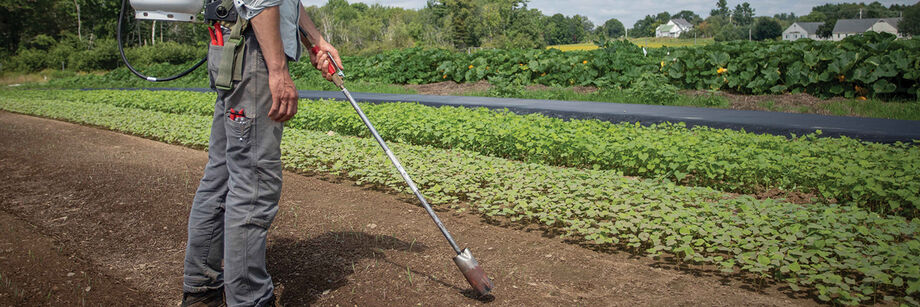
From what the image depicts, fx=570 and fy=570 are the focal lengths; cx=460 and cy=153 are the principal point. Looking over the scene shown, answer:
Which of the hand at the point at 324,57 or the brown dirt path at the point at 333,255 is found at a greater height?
the hand at the point at 324,57

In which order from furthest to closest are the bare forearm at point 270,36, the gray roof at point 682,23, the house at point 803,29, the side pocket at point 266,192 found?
the gray roof at point 682,23 → the house at point 803,29 → the side pocket at point 266,192 → the bare forearm at point 270,36

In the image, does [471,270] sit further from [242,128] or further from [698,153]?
[698,153]

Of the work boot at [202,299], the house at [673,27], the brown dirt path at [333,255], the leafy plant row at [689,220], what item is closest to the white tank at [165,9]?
the work boot at [202,299]

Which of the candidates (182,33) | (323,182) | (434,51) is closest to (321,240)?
(323,182)

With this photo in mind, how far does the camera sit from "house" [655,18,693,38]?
112 meters

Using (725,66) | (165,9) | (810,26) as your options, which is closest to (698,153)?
(165,9)

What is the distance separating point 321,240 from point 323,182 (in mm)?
1827

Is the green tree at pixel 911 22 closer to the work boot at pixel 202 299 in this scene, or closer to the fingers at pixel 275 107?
the fingers at pixel 275 107

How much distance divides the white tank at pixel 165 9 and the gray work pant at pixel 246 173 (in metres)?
0.43

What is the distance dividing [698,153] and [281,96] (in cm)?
393

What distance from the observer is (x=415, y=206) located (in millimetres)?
4520

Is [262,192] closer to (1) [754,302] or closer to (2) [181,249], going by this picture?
(2) [181,249]

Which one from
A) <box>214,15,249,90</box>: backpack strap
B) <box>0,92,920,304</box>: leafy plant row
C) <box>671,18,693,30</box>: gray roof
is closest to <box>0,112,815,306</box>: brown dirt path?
<box>0,92,920,304</box>: leafy plant row

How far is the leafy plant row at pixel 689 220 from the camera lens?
2.85 m
